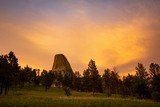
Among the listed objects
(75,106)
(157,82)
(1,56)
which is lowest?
(75,106)

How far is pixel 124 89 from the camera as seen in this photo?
130125mm

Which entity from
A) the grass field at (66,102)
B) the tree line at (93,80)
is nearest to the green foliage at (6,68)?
the tree line at (93,80)

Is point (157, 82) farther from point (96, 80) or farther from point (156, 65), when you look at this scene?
point (96, 80)

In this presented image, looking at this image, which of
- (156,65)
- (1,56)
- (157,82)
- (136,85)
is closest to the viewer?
(1,56)

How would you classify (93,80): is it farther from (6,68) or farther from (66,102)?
(66,102)

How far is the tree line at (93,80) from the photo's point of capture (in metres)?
94.0

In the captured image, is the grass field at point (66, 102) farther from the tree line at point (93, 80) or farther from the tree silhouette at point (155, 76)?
the tree silhouette at point (155, 76)

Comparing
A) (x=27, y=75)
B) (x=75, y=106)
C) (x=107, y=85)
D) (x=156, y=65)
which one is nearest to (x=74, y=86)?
(x=107, y=85)


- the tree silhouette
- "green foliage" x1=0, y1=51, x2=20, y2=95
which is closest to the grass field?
"green foliage" x1=0, y1=51, x2=20, y2=95

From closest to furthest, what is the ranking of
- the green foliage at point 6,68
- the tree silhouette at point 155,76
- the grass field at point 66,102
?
the grass field at point 66,102 < the green foliage at point 6,68 < the tree silhouette at point 155,76

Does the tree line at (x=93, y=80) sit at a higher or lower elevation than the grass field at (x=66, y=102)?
higher

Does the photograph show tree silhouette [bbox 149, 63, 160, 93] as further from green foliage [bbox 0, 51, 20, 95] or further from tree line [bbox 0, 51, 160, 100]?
green foliage [bbox 0, 51, 20, 95]

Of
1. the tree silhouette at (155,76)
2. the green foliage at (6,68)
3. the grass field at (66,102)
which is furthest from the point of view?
the tree silhouette at (155,76)

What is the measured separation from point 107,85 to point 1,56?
81.8 metres
